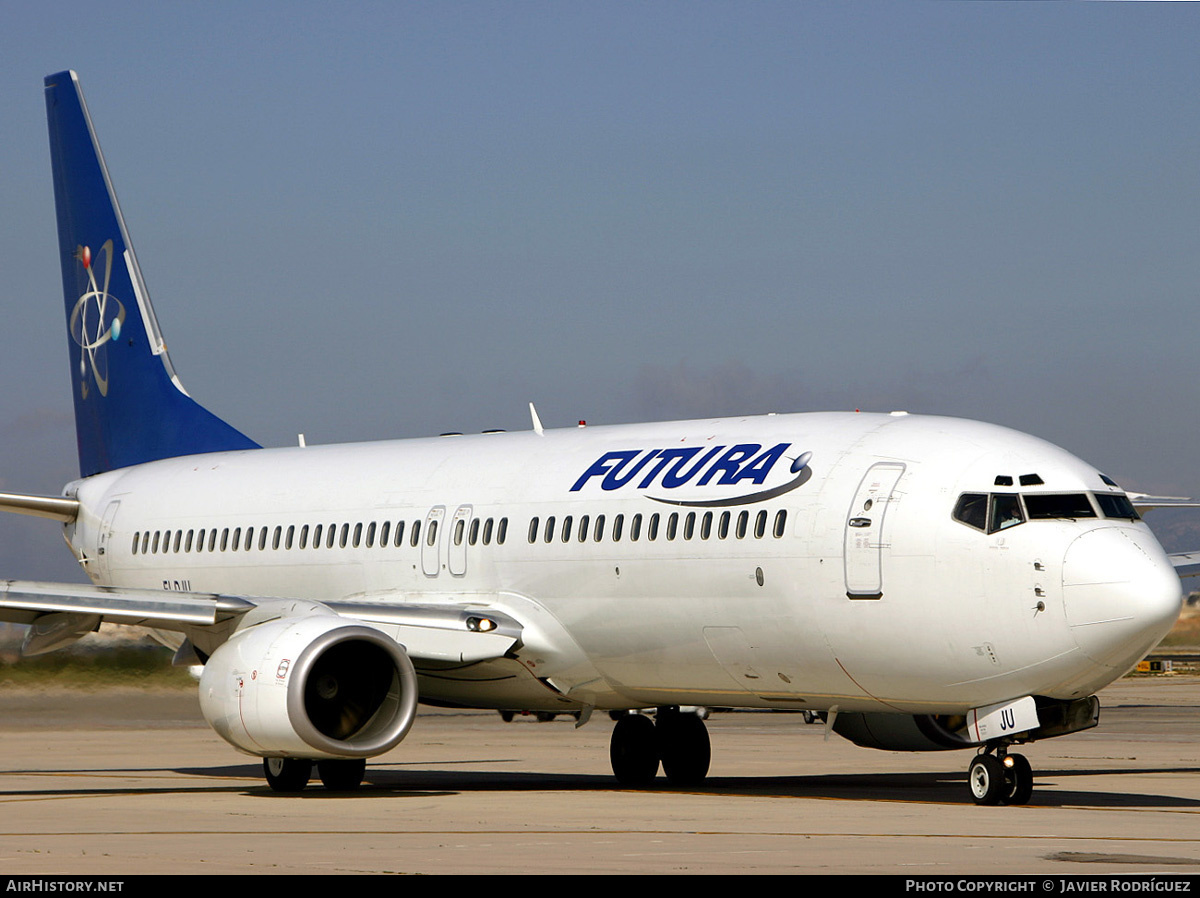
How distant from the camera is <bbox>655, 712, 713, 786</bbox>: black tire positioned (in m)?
21.2

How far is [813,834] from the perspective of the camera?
47.2ft

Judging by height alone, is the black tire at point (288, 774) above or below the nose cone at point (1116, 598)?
below

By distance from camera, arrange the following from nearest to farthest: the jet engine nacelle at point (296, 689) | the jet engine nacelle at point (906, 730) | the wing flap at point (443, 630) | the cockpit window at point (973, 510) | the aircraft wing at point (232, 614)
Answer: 1. the cockpit window at point (973, 510)
2. the jet engine nacelle at point (296, 689)
3. the jet engine nacelle at point (906, 730)
4. the aircraft wing at point (232, 614)
5. the wing flap at point (443, 630)

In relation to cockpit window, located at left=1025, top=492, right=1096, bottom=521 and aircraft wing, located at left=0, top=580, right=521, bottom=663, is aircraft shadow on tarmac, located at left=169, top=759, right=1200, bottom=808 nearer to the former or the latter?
aircraft wing, located at left=0, top=580, right=521, bottom=663

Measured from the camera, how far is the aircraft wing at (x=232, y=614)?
19547mm

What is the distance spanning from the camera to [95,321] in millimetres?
29516

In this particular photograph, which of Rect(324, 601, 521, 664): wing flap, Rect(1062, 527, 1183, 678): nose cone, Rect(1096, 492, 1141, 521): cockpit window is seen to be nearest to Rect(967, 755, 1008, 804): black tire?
Rect(1062, 527, 1183, 678): nose cone

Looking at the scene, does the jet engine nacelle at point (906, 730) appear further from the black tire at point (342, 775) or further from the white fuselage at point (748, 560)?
the black tire at point (342, 775)

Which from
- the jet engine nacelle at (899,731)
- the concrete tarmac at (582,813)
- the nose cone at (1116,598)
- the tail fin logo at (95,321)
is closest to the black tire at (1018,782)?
the concrete tarmac at (582,813)

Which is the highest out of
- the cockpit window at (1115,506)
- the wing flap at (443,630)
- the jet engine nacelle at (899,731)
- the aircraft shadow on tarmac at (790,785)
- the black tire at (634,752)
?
the cockpit window at (1115,506)

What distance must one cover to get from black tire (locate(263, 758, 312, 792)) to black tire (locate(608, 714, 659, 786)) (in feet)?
11.6

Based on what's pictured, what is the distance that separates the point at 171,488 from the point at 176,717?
11.5 m

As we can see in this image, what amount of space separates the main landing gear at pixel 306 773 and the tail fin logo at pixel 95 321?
36.8 ft
